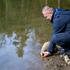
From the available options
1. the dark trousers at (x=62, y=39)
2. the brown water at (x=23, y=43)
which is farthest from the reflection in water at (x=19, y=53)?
the dark trousers at (x=62, y=39)

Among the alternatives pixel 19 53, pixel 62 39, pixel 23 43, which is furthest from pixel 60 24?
pixel 23 43

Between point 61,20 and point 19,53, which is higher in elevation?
point 61,20

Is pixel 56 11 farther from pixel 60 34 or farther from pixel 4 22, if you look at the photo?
pixel 4 22

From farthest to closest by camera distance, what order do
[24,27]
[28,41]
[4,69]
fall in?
[24,27]
[28,41]
[4,69]

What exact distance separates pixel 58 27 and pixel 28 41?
245 cm

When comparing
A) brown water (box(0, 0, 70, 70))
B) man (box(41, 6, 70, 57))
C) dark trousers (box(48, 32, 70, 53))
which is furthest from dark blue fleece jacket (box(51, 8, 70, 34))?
brown water (box(0, 0, 70, 70))

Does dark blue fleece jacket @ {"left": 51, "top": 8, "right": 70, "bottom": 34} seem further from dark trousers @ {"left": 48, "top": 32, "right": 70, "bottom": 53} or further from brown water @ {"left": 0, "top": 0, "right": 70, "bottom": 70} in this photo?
brown water @ {"left": 0, "top": 0, "right": 70, "bottom": 70}

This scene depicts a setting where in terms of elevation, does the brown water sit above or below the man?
below

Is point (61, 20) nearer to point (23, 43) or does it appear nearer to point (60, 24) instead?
point (60, 24)

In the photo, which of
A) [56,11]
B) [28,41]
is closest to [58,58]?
[56,11]

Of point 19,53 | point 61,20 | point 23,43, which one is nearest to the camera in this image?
point 61,20

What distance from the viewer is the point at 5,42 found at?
10047 mm

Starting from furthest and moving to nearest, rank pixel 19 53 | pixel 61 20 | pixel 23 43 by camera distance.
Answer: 1. pixel 23 43
2. pixel 19 53
3. pixel 61 20

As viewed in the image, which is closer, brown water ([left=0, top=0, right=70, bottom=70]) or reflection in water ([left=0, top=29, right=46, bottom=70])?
reflection in water ([left=0, top=29, right=46, bottom=70])
